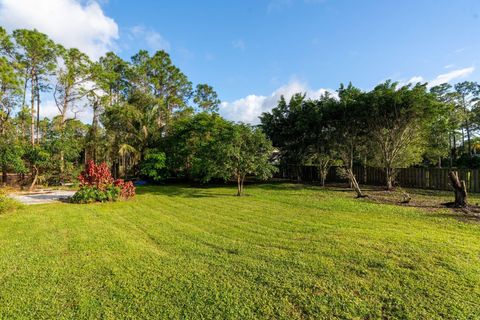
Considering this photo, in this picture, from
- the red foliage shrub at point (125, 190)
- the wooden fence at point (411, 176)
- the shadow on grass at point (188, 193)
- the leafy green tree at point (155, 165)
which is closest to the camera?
the red foliage shrub at point (125, 190)

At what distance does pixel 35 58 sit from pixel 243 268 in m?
19.9

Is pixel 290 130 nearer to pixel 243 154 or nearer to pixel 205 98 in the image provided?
pixel 243 154

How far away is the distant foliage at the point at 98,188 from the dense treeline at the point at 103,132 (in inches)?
150

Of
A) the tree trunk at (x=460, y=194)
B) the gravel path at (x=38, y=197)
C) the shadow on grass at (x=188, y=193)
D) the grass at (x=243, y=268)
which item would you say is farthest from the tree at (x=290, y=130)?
the gravel path at (x=38, y=197)

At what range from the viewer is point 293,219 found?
6148 millimetres

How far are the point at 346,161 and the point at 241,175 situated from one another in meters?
5.08

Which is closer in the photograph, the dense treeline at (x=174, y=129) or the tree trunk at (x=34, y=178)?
the dense treeline at (x=174, y=129)

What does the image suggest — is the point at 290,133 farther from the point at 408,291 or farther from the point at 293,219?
the point at 408,291

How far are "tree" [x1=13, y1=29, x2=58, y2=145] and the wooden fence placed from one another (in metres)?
17.3

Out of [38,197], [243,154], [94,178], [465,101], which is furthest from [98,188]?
[465,101]

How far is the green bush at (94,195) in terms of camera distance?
908cm

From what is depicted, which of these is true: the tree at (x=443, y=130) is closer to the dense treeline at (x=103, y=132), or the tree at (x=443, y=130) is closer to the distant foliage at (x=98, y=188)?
the dense treeline at (x=103, y=132)

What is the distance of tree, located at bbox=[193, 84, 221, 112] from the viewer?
988 inches

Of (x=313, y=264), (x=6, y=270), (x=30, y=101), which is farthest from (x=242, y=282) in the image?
(x=30, y=101)
